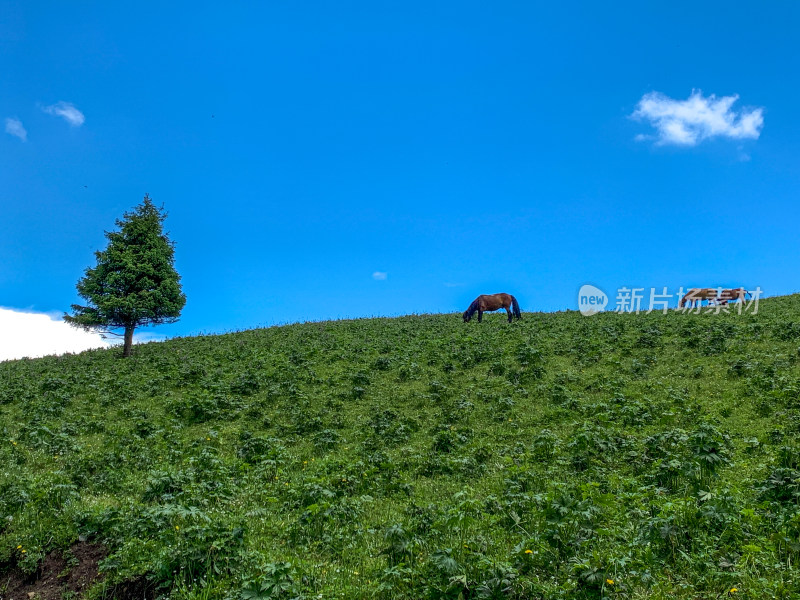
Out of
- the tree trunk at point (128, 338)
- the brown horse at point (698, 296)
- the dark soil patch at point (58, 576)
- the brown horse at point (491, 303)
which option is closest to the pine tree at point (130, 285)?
the tree trunk at point (128, 338)

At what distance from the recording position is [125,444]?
1591 centimetres

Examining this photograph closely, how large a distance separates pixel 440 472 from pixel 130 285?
3234 cm

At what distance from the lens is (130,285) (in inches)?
1399

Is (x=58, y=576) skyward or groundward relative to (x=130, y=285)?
groundward

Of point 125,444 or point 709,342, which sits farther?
point 709,342

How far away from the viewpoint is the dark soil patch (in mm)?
8297

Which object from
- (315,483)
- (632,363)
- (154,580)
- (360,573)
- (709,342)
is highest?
(709,342)

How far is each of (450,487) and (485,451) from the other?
228 cm

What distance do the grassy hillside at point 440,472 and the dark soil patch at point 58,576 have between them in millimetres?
244

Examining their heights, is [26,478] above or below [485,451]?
below

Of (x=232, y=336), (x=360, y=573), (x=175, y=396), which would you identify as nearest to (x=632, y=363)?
(x=360, y=573)

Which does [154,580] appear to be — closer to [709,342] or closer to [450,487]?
[450,487]

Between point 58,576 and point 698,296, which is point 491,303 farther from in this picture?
point 58,576

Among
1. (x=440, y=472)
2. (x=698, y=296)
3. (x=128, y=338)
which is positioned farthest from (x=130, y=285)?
(x=698, y=296)
